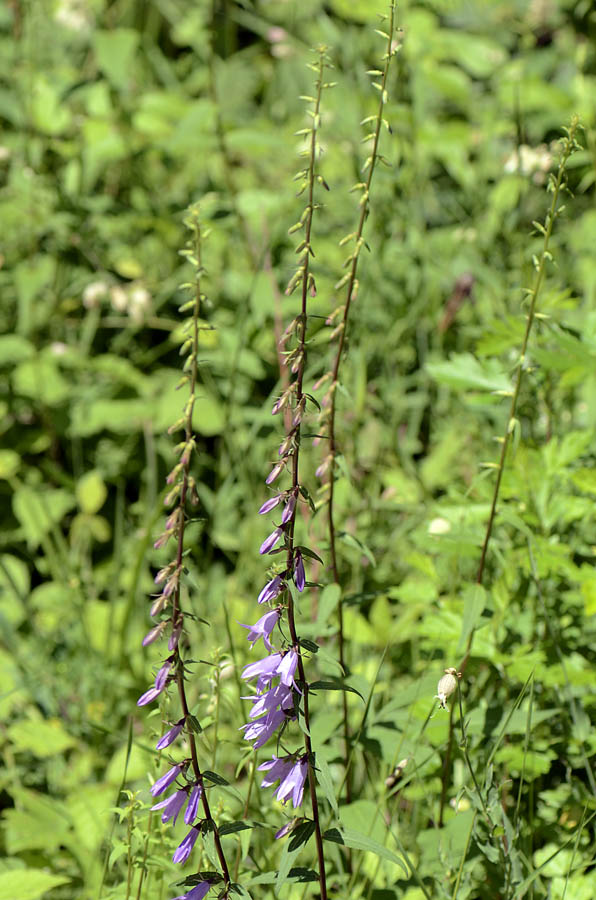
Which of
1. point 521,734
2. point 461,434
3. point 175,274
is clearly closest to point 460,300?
point 461,434

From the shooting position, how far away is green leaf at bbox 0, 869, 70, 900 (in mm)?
1535

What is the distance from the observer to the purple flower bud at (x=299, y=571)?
1.04 m

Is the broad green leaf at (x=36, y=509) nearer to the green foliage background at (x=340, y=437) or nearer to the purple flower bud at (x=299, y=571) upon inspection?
the green foliage background at (x=340, y=437)

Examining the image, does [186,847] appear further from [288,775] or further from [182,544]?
[182,544]

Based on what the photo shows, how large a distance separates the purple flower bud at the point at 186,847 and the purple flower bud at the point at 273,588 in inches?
11.2

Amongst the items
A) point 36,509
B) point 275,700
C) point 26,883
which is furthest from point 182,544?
point 36,509

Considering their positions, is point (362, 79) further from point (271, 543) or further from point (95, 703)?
point (271, 543)

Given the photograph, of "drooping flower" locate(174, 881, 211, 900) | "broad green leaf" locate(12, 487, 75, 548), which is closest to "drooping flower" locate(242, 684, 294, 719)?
"drooping flower" locate(174, 881, 211, 900)

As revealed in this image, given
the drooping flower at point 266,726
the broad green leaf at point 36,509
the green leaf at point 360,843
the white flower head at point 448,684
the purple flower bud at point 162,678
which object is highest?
the purple flower bud at point 162,678

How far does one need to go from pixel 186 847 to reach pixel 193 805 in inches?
1.9

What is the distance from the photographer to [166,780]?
104 centimetres

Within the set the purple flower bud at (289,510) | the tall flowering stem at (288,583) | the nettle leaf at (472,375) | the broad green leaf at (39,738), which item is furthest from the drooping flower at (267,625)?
the broad green leaf at (39,738)

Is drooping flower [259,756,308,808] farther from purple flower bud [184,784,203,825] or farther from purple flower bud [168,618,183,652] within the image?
purple flower bud [168,618,183,652]

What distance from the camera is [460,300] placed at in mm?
3045
